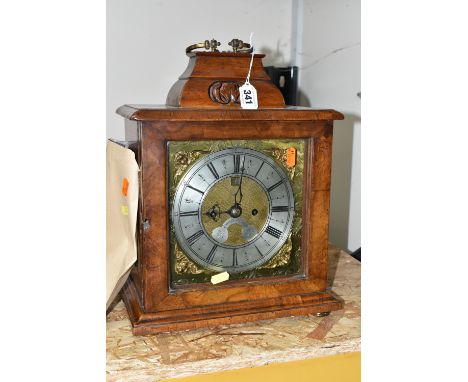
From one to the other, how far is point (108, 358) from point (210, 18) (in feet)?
4.17

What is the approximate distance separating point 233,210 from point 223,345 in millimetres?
261

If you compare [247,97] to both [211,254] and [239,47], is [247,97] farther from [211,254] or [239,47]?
[211,254]

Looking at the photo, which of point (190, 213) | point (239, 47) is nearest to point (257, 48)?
point (239, 47)

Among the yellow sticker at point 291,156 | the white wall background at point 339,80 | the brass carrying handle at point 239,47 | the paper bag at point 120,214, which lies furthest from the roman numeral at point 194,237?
the white wall background at point 339,80

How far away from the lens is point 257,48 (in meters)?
1.95

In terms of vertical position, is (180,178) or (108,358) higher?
(180,178)

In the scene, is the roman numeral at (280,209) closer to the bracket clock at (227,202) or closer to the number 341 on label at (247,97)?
the bracket clock at (227,202)

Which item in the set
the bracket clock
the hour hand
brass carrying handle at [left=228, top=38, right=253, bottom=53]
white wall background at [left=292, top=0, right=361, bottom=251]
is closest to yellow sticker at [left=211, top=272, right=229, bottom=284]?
the bracket clock

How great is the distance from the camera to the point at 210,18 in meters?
1.87

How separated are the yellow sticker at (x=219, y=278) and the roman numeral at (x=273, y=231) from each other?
0.12 meters

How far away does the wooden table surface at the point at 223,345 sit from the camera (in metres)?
0.96

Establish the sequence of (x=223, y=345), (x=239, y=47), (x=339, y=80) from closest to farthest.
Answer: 1. (x=223, y=345)
2. (x=239, y=47)
3. (x=339, y=80)
